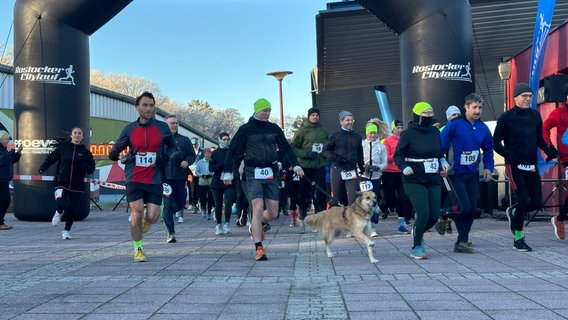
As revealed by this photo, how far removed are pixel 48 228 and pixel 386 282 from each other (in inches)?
352

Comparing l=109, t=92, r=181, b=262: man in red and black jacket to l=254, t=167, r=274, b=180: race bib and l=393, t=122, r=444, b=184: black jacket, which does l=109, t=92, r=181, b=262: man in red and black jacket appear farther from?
l=393, t=122, r=444, b=184: black jacket

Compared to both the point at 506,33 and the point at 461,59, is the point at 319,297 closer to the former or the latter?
the point at 461,59

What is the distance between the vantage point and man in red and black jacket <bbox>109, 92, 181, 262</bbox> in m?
7.70

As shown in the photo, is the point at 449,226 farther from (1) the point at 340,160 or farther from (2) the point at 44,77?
(2) the point at 44,77

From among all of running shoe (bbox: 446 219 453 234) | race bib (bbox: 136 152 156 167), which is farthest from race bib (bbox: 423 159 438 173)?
race bib (bbox: 136 152 156 167)

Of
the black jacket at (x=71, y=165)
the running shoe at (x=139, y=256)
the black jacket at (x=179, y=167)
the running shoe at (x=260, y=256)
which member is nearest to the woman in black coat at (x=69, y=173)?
the black jacket at (x=71, y=165)

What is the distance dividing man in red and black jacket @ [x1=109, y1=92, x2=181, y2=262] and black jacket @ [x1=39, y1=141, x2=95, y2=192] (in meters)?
3.35

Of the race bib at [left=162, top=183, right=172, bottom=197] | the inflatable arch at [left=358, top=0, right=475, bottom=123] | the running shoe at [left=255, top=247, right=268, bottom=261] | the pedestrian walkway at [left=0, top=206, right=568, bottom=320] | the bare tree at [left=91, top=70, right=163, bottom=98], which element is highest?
the bare tree at [left=91, top=70, right=163, bottom=98]

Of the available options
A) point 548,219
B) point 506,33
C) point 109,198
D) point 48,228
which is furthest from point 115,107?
point 548,219

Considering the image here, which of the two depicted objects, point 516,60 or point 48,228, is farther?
point 516,60

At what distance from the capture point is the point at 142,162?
25.2 feet

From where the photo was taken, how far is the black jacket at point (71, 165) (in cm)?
1084

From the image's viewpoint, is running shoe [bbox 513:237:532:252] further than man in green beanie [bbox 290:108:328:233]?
No

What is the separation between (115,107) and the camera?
47.3 m
